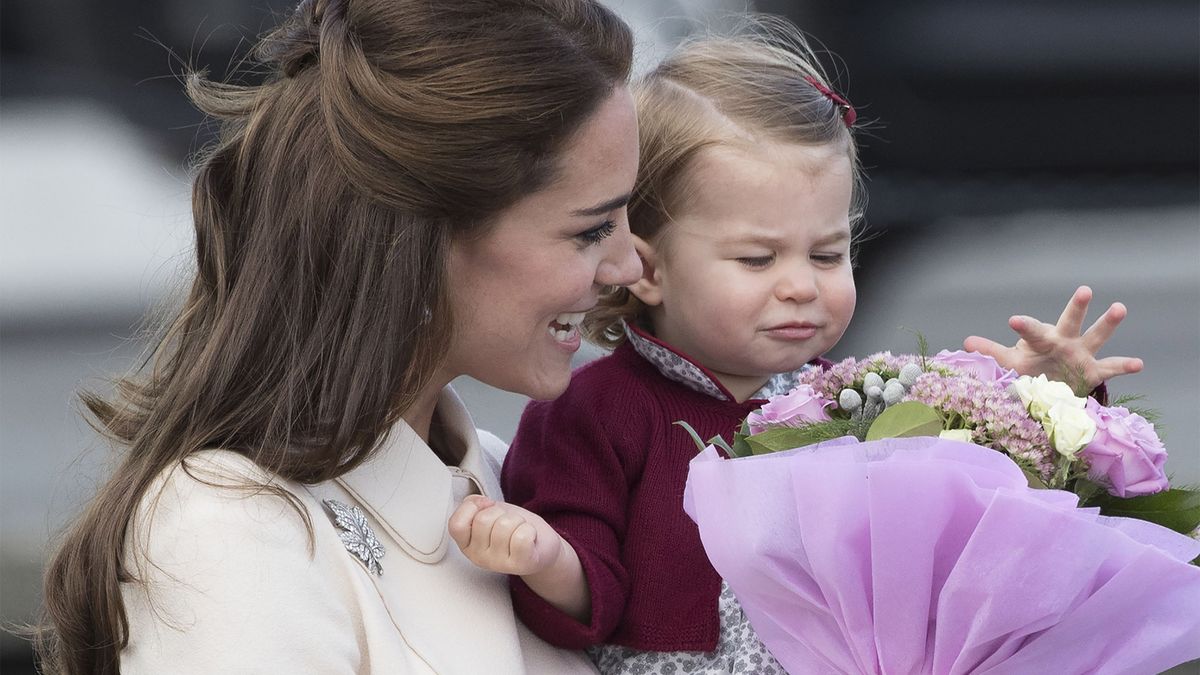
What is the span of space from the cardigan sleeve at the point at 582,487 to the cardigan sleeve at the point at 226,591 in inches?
13.7

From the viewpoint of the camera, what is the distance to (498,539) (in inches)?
67.4

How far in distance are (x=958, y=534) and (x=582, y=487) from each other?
60cm

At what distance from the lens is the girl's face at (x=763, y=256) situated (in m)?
1.99

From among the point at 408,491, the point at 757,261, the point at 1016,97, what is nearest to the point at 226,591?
the point at 408,491

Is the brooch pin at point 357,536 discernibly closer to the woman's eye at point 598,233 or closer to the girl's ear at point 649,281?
the woman's eye at point 598,233

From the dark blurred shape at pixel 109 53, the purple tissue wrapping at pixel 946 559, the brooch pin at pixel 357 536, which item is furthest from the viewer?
the dark blurred shape at pixel 109 53

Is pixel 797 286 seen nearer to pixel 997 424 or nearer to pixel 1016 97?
pixel 997 424

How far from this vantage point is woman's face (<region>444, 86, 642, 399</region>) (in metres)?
1.75

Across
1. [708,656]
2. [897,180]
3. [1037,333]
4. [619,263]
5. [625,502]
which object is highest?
[619,263]

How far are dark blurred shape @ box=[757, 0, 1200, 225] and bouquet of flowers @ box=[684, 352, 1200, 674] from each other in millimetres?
2799

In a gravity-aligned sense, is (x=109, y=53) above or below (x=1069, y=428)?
below

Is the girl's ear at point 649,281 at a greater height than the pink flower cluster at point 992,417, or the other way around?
the pink flower cluster at point 992,417

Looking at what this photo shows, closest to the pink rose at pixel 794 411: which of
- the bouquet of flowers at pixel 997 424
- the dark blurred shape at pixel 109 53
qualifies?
the bouquet of flowers at pixel 997 424

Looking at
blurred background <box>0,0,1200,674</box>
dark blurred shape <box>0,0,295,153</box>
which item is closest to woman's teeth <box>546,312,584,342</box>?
blurred background <box>0,0,1200,674</box>
